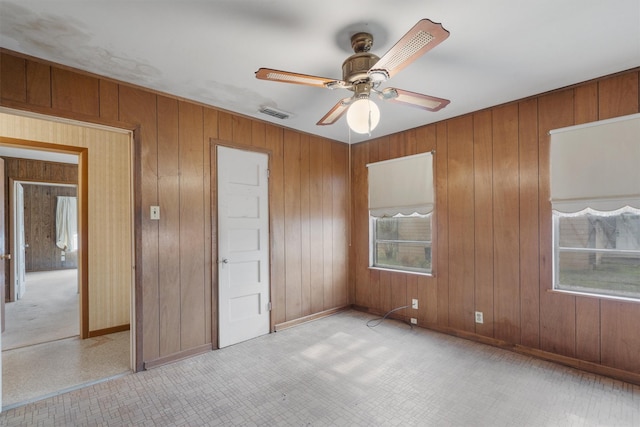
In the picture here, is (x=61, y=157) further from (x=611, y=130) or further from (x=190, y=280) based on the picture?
(x=611, y=130)

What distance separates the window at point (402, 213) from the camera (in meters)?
3.80

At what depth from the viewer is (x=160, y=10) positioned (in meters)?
1.76

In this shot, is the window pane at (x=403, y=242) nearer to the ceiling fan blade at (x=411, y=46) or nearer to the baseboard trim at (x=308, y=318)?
the baseboard trim at (x=308, y=318)

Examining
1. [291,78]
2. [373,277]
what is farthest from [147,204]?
[373,277]

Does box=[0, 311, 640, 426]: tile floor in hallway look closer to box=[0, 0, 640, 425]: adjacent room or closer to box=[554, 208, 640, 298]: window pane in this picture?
box=[0, 0, 640, 425]: adjacent room

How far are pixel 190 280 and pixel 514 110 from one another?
144 inches

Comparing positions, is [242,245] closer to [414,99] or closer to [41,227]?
[414,99]

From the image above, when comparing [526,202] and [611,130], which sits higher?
[611,130]

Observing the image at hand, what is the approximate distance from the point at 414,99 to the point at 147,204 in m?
2.42

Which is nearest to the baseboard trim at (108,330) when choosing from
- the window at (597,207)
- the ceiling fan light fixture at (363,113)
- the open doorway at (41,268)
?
the open doorway at (41,268)

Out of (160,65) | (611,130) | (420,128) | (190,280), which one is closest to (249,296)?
(190,280)

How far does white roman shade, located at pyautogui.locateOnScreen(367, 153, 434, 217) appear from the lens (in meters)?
3.76

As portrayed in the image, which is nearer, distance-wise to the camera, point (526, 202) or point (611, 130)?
point (611, 130)

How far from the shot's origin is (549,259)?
2.87 m
